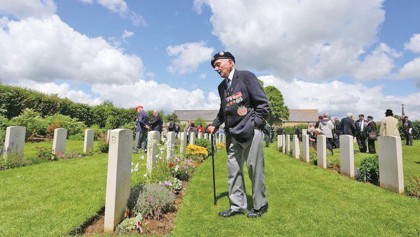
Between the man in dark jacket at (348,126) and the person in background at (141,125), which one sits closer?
the person in background at (141,125)

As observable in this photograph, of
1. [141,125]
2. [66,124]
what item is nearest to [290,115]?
[66,124]

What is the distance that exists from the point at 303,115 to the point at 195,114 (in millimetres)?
32464

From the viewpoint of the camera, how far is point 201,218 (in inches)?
159

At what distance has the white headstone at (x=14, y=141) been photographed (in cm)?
799

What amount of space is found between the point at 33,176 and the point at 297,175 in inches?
261

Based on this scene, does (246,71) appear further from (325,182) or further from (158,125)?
(158,125)

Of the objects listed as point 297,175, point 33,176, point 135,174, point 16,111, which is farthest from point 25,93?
point 297,175

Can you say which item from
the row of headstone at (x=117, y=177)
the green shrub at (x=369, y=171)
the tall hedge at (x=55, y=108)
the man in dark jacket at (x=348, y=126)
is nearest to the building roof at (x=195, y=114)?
the tall hedge at (x=55, y=108)

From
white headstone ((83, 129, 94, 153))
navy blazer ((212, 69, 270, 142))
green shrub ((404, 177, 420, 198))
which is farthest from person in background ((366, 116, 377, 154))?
white headstone ((83, 129, 94, 153))

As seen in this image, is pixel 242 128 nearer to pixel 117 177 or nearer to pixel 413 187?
pixel 117 177

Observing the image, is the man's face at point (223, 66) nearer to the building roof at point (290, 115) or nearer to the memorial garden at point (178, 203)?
the memorial garden at point (178, 203)

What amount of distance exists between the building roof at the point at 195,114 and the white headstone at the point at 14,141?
75.0 metres

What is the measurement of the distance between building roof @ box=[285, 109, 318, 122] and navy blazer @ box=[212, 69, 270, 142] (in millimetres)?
81040

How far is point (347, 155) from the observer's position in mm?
7609
